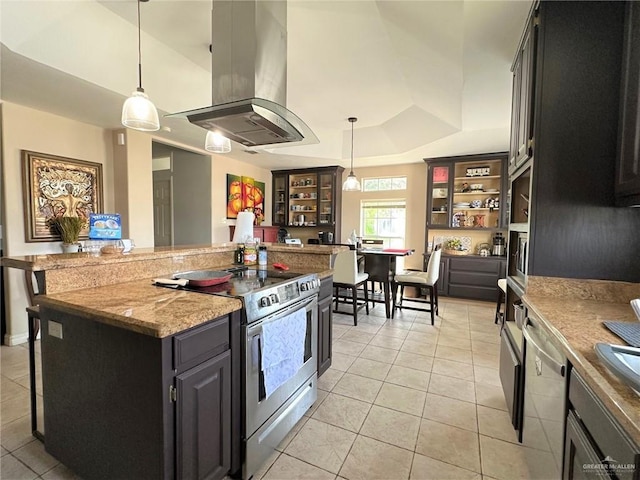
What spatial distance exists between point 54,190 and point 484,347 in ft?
16.2

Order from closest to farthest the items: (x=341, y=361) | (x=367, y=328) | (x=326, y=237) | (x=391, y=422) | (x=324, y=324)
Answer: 1. (x=391, y=422)
2. (x=324, y=324)
3. (x=341, y=361)
4. (x=367, y=328)
5. (x=326, y=237)

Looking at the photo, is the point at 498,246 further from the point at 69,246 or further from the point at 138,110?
the point at 69,246

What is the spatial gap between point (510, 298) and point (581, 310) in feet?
2.96

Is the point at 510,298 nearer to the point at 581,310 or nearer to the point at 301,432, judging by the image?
the point at 581,310

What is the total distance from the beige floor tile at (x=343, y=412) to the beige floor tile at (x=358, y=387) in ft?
0.19

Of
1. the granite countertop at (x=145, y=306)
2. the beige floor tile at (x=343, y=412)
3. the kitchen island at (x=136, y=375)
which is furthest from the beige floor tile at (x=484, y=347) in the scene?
the granite countertop at (x=145, y=306)

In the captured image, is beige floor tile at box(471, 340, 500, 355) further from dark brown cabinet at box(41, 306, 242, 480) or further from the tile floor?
dark brown cabinet at box(41, 306, 242, 480)

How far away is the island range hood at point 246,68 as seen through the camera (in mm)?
1734

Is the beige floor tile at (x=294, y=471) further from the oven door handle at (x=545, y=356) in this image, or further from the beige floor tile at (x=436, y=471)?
the oven door handle at (x=545, y=356)

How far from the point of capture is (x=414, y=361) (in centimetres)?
282

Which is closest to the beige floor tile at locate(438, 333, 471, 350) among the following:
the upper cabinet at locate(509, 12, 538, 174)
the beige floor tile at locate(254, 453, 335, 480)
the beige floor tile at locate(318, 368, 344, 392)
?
the beige floor tile at locate(318, 368, 344, 392)

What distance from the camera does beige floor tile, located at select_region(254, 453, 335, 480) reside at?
1.52 meters

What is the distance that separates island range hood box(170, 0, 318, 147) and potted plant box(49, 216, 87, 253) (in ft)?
8.02

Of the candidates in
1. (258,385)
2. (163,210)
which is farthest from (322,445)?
(163,210)
